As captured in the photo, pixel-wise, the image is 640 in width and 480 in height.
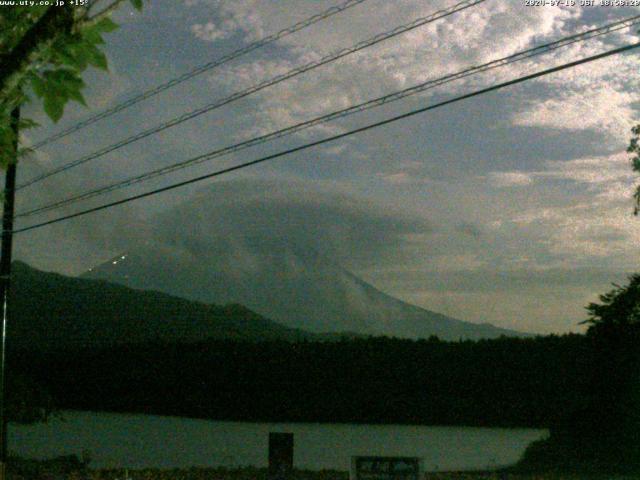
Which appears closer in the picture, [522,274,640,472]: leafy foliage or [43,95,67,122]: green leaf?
[43,95,67,122]: green leaf

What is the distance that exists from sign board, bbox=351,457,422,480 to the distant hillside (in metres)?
62.8

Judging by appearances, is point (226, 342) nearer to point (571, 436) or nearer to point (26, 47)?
point (571, 436)

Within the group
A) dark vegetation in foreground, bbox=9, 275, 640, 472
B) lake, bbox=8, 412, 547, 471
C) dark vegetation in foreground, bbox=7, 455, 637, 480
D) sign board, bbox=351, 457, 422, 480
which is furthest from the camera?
dark vegetation in foreground, bbox=9, 275, 640, 472

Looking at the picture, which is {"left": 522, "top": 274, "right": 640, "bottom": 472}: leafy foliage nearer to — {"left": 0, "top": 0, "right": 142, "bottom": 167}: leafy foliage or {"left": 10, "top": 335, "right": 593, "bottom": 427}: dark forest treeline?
{"left": 10, "top": 335, "right": 593, "bottom": 427}: dark forest treeline

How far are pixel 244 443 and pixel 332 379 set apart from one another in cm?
1183

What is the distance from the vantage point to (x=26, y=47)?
423 centimetres

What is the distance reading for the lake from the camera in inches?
825

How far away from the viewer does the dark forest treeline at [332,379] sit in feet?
113

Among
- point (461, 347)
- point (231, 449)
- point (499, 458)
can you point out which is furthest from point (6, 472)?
point (461, 347)

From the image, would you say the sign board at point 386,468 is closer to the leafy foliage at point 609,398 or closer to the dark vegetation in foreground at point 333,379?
the leafy foliage at point 609,398

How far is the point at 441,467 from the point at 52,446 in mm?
13345

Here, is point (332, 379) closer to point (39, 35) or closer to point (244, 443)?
point (244, 443)

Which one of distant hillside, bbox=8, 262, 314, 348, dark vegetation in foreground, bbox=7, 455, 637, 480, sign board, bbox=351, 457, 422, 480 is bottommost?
dark vegetation in foreground, bbox=7, 455, 637, 480

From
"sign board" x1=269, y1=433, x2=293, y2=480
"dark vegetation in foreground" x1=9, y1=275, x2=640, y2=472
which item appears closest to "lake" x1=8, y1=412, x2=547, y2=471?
"dark vegetation in foreground" x1=9, y1=275, x2=640, y2=472
